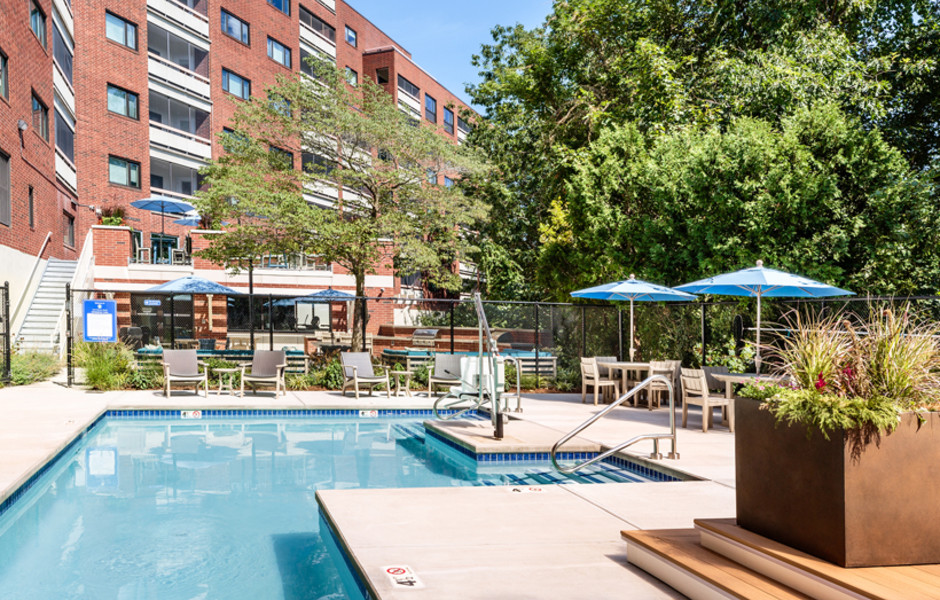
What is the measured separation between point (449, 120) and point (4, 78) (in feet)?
129

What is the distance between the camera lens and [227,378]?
15.3 m

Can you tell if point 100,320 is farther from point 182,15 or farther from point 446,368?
point 182,15

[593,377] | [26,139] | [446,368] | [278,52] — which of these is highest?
[278,52]

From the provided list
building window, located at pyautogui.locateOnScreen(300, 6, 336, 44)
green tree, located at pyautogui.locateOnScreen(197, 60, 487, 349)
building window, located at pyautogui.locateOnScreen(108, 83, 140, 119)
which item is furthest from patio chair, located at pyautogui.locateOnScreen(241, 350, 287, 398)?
building window, located at pyautogui.locateOnScreen(300, 6, 336, 44)

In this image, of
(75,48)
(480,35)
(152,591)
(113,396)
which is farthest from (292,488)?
(75,48)

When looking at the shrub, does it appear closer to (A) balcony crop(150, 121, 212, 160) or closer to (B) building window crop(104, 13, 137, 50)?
(A) balcony crop(150, 121, 212, 160)

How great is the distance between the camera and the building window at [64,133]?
2430cm

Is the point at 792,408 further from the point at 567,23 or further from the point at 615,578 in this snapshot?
the point at 567,23

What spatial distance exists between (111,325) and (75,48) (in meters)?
18.6

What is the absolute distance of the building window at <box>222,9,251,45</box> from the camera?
3338cm

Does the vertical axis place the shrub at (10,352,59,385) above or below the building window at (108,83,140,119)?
below

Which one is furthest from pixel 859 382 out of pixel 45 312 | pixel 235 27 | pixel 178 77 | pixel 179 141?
pixel 235 27

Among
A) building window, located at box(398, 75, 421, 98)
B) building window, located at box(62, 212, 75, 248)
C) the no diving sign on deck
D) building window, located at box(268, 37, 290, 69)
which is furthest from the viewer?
building window, located at box(398, 75, 421, 98)

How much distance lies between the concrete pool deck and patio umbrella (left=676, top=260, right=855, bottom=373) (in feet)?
6.81
